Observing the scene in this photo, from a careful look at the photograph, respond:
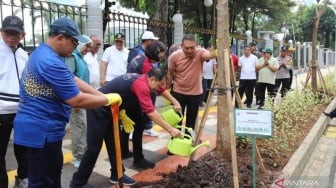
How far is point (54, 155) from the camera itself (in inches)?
104

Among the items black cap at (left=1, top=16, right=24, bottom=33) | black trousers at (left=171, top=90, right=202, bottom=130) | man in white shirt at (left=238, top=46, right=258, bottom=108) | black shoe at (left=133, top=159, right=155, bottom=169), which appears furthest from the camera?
man in white shirt at (left=238, top=46, right=258, bottom=108)

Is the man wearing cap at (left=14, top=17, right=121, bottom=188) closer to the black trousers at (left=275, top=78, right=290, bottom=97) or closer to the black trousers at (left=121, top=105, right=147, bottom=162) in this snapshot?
the black trousers at (left=121, top=105, right=147, bottom=162)

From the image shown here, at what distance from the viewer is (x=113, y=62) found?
5945mm

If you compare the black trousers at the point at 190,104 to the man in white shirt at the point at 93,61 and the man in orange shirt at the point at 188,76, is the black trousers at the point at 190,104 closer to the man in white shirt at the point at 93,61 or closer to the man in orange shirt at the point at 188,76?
the man in orange shirt at the point at 188,76

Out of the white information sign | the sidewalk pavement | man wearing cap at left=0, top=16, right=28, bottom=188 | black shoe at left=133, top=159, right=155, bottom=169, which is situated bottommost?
the sidewalk pavement

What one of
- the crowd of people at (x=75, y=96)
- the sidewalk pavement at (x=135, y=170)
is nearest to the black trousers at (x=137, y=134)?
the crowd of people at (x=75, y=96)

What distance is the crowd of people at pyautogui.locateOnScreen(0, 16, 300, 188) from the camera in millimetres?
2482

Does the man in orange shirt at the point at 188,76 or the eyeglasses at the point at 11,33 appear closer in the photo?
the eyeglasses at the point at 11,33

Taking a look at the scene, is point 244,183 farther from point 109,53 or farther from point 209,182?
point 109,53

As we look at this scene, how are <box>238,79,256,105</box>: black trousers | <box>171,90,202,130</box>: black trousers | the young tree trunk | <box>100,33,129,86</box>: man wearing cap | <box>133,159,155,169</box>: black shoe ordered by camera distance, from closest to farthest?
1. the young tree trunk
2. <box>133,159,155,169</box>: black shoe
3. <box>171,90,202,130</box>: black trousers
4. <box>100,33,129,86</box>: man wearing cap
5. <box>238,79,256,105</box>: black trousers

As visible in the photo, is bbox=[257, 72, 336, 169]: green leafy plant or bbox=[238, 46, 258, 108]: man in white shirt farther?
bbox=[238, 46, 258, 108]: man in white shirt

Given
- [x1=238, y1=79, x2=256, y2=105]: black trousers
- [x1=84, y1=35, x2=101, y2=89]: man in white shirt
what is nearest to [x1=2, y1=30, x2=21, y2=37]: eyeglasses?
[x1=84, y1=35, x2=101, y2=89]: man in white shirt

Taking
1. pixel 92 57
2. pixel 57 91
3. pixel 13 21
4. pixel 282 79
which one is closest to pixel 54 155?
pixel 57 91

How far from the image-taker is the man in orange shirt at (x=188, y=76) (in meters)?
5.05
